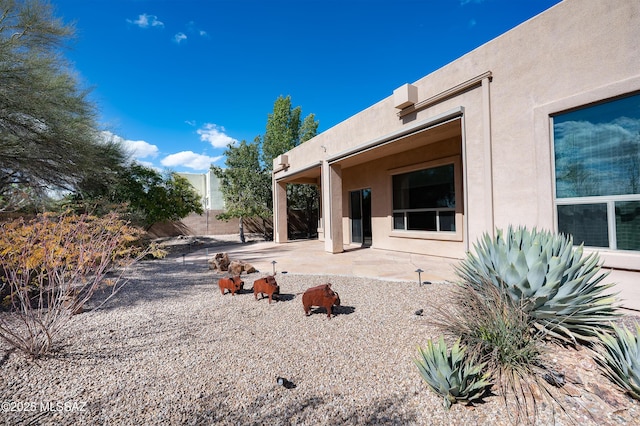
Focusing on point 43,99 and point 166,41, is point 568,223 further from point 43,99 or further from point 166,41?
point 166,41

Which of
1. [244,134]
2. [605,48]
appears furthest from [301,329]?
[244,134]

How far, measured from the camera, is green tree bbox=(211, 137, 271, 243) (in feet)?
53.9

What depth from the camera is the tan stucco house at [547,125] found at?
13.2ft

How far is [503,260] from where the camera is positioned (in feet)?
10.4

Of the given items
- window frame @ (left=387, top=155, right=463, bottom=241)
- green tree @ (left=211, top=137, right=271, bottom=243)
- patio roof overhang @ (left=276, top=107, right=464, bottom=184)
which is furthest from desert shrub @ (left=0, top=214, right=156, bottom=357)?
green tree @ (left=211, top=137, right=271, bottom=243)

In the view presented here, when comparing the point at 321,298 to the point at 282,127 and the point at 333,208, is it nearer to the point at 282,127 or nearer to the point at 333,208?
the point at 333,208

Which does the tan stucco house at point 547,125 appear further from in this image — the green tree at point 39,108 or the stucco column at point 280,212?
the green tree at point 39,108

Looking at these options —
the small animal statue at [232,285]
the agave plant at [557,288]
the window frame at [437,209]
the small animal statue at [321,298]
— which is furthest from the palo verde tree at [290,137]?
the agave plant at [557,288]

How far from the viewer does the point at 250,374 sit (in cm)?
285

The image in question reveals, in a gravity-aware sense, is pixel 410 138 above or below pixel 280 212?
above

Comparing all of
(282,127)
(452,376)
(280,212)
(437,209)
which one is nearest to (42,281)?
(452,376)

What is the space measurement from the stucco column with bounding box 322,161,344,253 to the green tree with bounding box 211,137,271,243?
691 cm

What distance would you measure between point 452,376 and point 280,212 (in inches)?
505

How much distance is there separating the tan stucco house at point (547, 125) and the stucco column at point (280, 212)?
7.58 m
